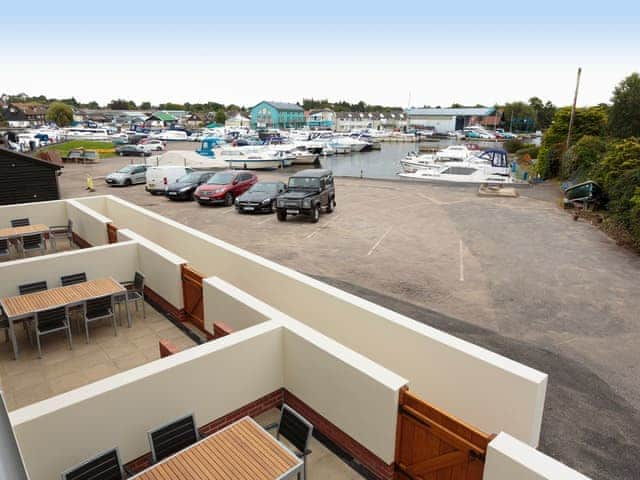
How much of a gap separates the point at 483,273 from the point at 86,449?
1062 cm

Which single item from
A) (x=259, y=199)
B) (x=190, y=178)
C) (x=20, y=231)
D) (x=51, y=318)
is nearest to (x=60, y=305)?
(x=51, y=318)

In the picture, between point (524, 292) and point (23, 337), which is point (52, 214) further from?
point (524, 292)

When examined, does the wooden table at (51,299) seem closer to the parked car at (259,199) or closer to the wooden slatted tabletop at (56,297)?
the wooden slatted tabletop at (56,297)

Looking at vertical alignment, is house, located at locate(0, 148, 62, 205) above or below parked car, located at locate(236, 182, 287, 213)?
above

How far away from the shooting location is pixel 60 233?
550 inches

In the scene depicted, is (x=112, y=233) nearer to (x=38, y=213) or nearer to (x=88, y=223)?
(x=88, y=223)

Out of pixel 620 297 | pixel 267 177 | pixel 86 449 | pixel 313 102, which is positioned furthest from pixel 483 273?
pixel 313 102

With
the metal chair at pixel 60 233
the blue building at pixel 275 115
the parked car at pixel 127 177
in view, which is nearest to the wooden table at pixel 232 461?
the metal chair at pixel 60 233

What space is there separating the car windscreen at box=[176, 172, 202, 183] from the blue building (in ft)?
310

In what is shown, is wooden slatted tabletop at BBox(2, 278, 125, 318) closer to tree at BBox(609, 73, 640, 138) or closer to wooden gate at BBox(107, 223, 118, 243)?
wooden gate at BBox(107, 223, 118, 243)

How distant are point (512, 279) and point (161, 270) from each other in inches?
352

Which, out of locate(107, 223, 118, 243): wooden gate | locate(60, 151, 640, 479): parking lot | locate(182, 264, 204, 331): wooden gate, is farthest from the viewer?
locate(107, 223, 118, 243): wooden gate

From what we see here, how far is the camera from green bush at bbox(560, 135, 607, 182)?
24156 mm

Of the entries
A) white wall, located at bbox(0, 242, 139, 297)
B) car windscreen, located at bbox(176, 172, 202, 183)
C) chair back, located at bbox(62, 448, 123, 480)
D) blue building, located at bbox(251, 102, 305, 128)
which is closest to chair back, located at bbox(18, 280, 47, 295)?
white wall, located at bbox(0, 242, 139, 297)
